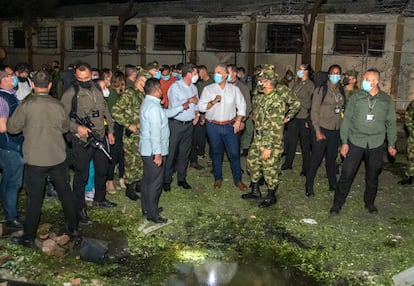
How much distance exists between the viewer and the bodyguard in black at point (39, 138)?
4934 millimetres

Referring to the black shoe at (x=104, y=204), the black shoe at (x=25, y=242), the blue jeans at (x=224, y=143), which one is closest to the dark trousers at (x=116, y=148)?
the black shoe at (x=104, y=204)

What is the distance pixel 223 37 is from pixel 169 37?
308cm

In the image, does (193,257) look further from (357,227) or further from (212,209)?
(357,227)

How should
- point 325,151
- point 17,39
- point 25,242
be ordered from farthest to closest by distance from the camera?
point 17,39 < point 325,151 < point 25,242

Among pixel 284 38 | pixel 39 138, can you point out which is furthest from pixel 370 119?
pixel 284 38

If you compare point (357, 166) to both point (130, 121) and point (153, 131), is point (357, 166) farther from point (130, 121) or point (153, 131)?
point (130, 121)

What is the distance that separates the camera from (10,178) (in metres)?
5.61

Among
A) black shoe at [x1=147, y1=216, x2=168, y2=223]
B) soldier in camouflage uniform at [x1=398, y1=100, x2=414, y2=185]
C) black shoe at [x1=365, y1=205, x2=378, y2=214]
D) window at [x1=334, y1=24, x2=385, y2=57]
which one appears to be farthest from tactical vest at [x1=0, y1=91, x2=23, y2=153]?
window at [x1=334, y1=24, x2=385, y2=57]

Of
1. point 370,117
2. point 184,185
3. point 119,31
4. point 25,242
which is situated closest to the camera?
point 25,242

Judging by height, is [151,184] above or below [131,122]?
below

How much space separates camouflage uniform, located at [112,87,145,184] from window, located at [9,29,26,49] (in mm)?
25931

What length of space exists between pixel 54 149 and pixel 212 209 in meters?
2.73

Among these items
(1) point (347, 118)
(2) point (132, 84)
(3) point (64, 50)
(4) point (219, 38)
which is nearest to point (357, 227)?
(1) point (347, 118)

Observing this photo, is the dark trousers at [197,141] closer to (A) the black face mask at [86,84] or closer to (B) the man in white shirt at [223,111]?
(B) the man in white shirt at [223,111]
